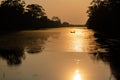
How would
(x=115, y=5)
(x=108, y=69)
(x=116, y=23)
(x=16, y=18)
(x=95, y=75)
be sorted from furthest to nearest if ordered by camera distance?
(x=16, y=18) → (x=115, y=5) → (x=116, y=23) → (x=108, y=69) → (x=95, y=75)

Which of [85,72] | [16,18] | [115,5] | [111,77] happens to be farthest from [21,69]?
[16,18]

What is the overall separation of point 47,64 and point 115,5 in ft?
268

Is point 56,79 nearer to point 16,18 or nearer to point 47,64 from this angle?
point 47,64

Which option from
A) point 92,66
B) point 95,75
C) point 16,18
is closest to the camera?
point 95,75

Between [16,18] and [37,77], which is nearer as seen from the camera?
[37,77]

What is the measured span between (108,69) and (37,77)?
236 inches

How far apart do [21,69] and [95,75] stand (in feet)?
18.7

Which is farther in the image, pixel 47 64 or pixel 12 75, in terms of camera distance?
pixel 47 64

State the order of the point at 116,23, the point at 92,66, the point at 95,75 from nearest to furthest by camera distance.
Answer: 1. the point at 95,75
2. the point at 92,66
3. the point at 116,23

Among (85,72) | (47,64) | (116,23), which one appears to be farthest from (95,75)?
(116,23)

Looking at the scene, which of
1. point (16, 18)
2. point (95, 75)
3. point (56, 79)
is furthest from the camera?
point (16, 18)

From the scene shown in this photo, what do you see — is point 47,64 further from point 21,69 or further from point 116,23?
point 116,23

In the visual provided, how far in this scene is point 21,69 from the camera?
25.1 m

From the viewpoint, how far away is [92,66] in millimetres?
26625
